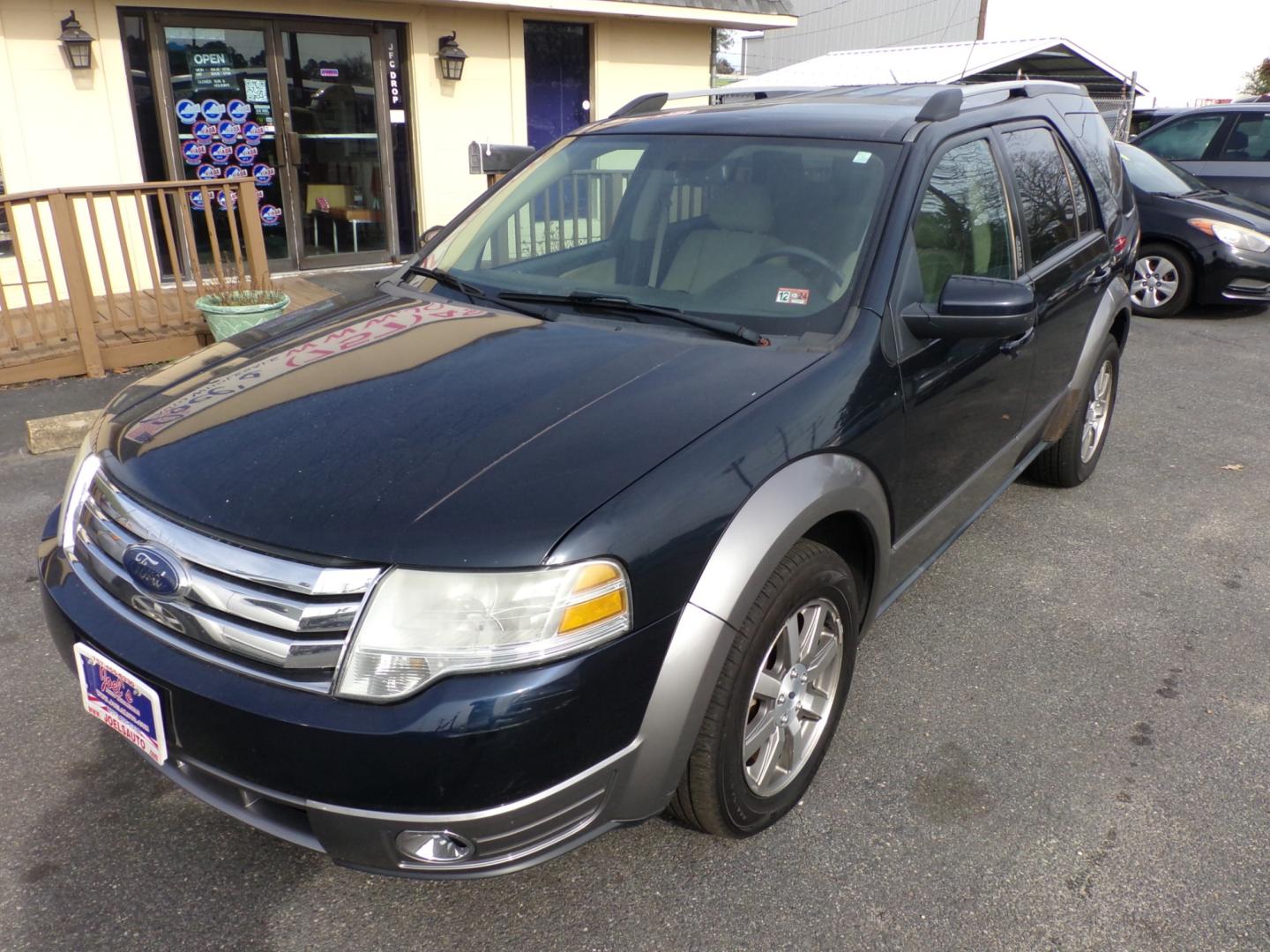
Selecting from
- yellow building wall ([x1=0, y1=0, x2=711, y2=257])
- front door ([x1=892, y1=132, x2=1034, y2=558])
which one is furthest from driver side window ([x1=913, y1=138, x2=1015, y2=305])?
yellow building wall ([x1=0, y1=0, x2=711, y2=257])

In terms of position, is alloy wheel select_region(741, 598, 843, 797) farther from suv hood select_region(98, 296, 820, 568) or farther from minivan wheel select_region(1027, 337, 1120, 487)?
minivan wheel select_region(1027, 337, 1120, 487)

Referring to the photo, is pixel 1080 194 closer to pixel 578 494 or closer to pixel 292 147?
pixel 578 494

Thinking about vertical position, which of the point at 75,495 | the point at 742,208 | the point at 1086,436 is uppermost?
the point at 742,208

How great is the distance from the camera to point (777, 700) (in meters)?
2.40

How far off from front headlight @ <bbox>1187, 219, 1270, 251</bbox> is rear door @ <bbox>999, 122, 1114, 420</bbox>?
5.30 m

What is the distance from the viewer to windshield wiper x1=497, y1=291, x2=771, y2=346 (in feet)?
8.57

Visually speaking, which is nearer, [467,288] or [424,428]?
[424,428]

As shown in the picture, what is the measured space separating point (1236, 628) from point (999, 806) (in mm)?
1571

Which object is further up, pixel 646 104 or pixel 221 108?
pixel 646 104

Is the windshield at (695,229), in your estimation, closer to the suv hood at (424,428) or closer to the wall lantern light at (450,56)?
the suv hood at (424,428)

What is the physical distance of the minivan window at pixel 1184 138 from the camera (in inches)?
429

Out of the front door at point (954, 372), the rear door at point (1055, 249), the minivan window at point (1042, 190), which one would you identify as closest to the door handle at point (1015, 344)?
the front door at point (954, 372)

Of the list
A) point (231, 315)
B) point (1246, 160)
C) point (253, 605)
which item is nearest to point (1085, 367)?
point (253, 605)

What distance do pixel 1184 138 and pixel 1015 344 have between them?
9.80m
